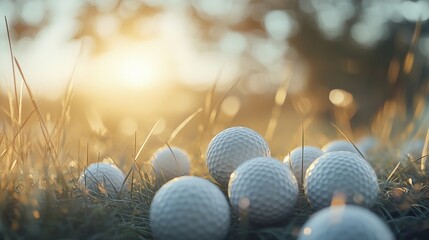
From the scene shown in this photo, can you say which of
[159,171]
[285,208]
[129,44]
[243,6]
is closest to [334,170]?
[285,208]

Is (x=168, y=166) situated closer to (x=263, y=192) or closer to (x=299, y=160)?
(x=299, y=160)

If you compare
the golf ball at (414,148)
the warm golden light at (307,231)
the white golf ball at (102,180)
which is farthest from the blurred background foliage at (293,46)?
the warm golden light at (307,231)

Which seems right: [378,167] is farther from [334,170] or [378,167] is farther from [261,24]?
[261,24]

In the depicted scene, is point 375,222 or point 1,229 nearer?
point 375,222

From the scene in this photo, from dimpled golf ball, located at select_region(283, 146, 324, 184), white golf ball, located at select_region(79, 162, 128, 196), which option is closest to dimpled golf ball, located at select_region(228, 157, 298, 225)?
dimpled golf ball, located at select_region(283, 146, 324, 184)

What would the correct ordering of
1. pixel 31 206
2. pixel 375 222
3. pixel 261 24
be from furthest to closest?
pixel 261 24 → pixel 31 206 → pixel 375 222

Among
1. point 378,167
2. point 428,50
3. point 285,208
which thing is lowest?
point 428,50

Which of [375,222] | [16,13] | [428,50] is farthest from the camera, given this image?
[428,50]
